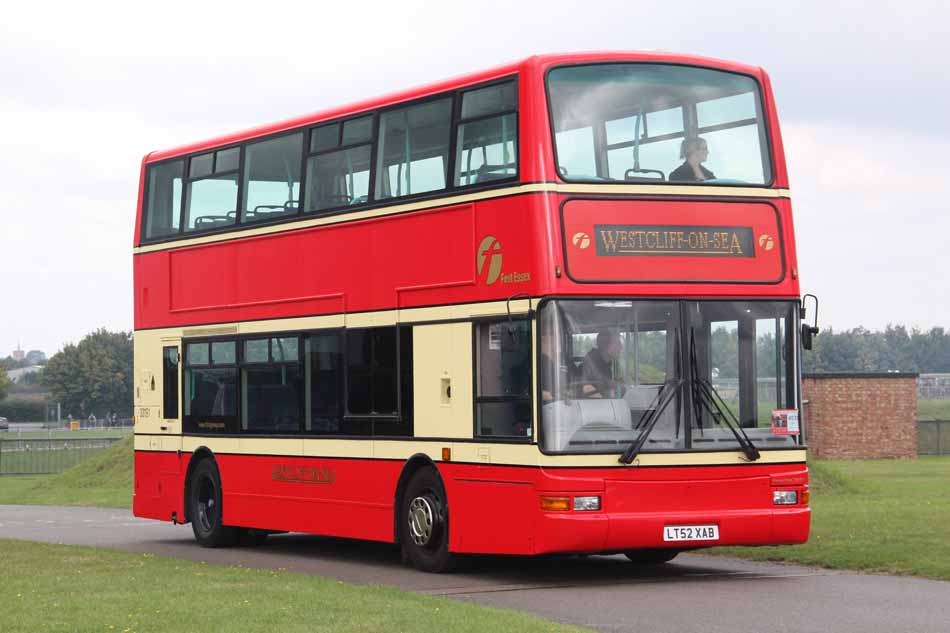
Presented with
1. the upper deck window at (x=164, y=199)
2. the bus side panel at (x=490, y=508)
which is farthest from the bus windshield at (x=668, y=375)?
the upper deck window at (x=164, y=199)

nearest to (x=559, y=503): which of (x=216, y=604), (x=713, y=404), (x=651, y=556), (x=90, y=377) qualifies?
(x=713, y=404)

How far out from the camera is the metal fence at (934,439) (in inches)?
2142

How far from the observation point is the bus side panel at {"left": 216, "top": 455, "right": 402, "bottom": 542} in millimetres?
17547

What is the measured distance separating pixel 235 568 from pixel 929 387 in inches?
5438

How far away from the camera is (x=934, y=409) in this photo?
110 metres

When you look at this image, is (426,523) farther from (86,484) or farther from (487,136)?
(86,484)

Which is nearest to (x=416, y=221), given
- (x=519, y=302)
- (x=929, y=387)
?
(x=519, y=302)

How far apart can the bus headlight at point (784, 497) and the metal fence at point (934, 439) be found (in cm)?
3965

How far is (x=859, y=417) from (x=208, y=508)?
3222cm

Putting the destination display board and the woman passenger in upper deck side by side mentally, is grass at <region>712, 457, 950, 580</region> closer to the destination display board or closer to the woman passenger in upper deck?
the destination display board

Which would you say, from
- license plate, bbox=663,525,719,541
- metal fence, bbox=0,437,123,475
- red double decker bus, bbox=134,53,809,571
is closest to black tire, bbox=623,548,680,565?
red double decker bus, bbox=134,53,809,571

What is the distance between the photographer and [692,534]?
591 inches

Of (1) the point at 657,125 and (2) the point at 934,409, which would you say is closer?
(1) the point at 657,125

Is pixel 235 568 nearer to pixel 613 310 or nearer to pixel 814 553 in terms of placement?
pixel 613 310
